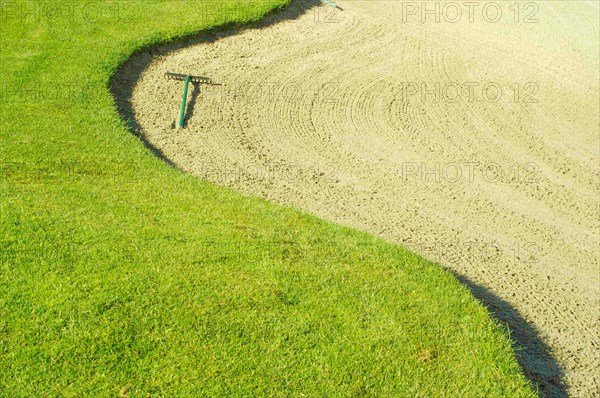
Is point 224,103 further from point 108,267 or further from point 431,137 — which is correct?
point 108,267

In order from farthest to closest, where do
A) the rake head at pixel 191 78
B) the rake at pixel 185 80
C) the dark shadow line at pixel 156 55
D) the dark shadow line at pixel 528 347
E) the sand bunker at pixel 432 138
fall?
the rake head at pixel 191 78 → the rake at pixel 185 80 → the dark shadow line at pixel 156 55 → the sand bunker at pixel 432 138 → the dark shadow line at pixel 528 347

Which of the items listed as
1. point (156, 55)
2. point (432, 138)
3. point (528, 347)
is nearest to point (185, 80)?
point (156, 55)

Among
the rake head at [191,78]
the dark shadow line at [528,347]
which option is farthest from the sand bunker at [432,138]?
the rake head at [191,78]

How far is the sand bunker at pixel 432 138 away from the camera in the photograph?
1052 centimetres

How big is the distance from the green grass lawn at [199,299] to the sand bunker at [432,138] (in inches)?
53.6

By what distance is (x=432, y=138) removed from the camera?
46.8 ft

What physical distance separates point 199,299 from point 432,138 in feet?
26.5

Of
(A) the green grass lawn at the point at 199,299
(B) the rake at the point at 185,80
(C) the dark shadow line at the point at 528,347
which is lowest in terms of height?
(C) the dark shadow line at the point at 528,347

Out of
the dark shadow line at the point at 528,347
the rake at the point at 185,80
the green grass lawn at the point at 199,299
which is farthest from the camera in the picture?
the rake at the point at 185,80

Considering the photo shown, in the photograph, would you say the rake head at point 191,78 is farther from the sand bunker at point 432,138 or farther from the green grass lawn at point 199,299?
the green grass lawn at point 199,299

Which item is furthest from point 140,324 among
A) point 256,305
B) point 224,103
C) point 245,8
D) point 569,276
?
point 245,8

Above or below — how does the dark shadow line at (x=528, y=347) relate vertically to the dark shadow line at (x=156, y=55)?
below

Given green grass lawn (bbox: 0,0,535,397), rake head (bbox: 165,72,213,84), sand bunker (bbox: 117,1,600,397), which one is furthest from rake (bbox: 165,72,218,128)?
green grass lawn (bbox: 0,0,535,397)

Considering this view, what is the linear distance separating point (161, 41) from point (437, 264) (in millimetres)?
10071
